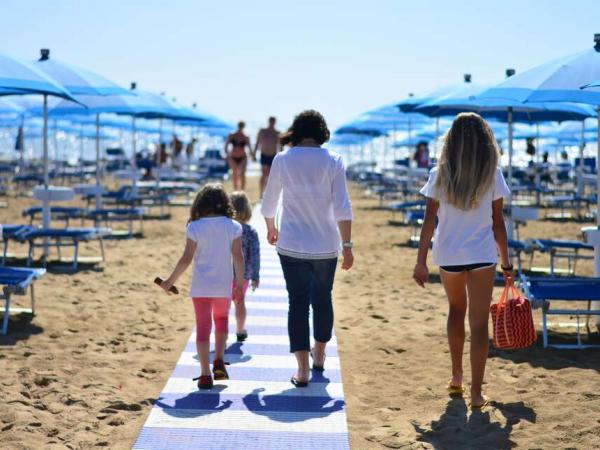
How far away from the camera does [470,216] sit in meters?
4.72

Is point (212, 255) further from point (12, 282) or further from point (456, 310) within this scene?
point (12, 282)

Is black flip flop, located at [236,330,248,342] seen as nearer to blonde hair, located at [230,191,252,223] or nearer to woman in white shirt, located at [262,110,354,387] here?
blonde hair, located at [230,191,252,223]

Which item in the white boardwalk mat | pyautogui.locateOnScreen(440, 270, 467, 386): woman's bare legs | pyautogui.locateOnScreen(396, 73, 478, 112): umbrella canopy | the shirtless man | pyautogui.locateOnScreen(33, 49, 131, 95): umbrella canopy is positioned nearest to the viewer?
the white boardwalk mat

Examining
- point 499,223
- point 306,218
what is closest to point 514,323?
point 499,223

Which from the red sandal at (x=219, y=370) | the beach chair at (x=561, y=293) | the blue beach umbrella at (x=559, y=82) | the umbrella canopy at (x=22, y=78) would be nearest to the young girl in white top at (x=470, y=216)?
the red sandal at (x=219, y=370)

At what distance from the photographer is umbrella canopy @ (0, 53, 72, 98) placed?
732 cm

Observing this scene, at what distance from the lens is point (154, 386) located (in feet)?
18.1

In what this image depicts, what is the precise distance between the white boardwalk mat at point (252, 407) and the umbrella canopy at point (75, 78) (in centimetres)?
A: 482

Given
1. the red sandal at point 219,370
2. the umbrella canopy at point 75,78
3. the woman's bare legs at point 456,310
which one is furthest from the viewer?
the umbrella canopy at point 75,78

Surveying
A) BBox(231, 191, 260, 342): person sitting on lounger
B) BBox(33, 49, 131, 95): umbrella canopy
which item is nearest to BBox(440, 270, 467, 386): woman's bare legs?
BBox(231, 191, 260, 342): person sitting on lounger

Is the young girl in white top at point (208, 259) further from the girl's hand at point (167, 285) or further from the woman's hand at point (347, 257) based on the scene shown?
the woman's hand at point (347, 257)

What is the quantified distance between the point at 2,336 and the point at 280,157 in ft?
8.79

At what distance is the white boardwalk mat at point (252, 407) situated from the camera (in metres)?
4.39

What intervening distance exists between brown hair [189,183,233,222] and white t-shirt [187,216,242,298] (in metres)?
0.05
